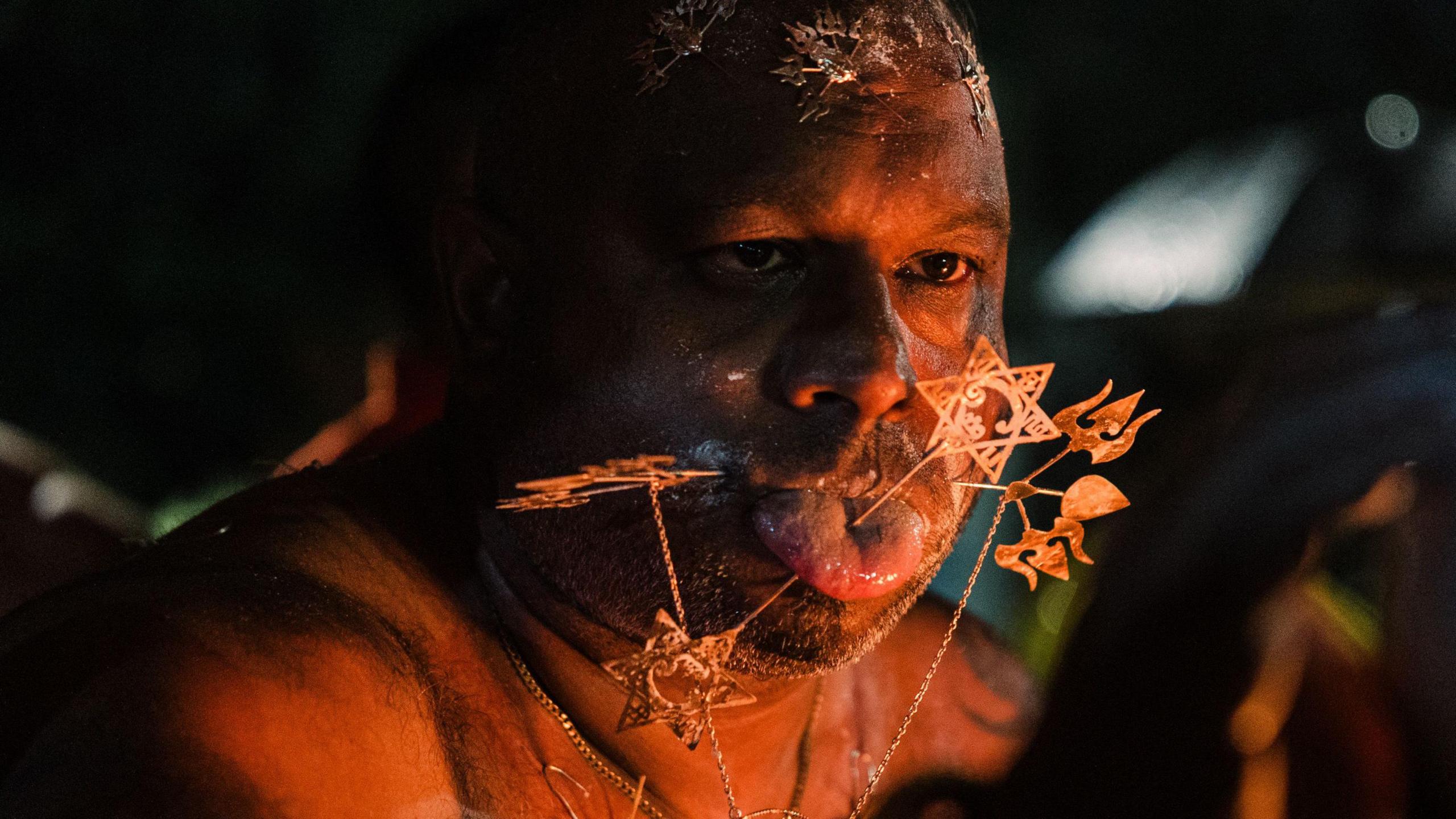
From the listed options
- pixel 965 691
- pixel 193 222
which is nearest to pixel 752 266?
pixel 965 691

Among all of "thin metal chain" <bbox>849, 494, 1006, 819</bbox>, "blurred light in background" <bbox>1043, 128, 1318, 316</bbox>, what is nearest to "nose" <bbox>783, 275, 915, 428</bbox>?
"thin metal chain" <bbox>849, 494, 1006, 819</bbox>

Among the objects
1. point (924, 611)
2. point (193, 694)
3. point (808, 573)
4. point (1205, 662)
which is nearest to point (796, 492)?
point (808, 573)

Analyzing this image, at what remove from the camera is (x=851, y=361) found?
163 centimetres

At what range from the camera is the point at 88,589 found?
153 cm

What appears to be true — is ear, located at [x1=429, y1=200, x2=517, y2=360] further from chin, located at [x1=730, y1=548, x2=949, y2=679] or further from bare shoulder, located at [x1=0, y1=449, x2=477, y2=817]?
chin, located at [x1=730, y1=548, x2=949, y2=679]

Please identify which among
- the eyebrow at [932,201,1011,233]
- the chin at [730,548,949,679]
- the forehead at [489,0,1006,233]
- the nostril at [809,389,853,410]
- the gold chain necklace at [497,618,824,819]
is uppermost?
the forehead at [489,0,1006,233]

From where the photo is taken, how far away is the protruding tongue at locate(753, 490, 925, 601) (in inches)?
64.8

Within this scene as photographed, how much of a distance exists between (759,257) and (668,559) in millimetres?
468

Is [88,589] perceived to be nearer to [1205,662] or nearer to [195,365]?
[1205,662]

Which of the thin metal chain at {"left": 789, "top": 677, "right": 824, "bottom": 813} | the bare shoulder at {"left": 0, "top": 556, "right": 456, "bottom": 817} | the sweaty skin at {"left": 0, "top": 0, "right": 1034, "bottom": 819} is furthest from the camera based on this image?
the thin metal chain at {"left": 789, "top": 677, "right": 824, "bottom": 813}

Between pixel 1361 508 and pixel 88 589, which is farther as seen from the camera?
pixel 1361 508

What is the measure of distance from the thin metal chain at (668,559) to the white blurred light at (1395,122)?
366cm

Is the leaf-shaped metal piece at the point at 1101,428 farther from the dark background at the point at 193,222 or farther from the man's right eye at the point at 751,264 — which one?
the dark background at the point at 193,222

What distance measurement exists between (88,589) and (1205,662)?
1.78 meters
